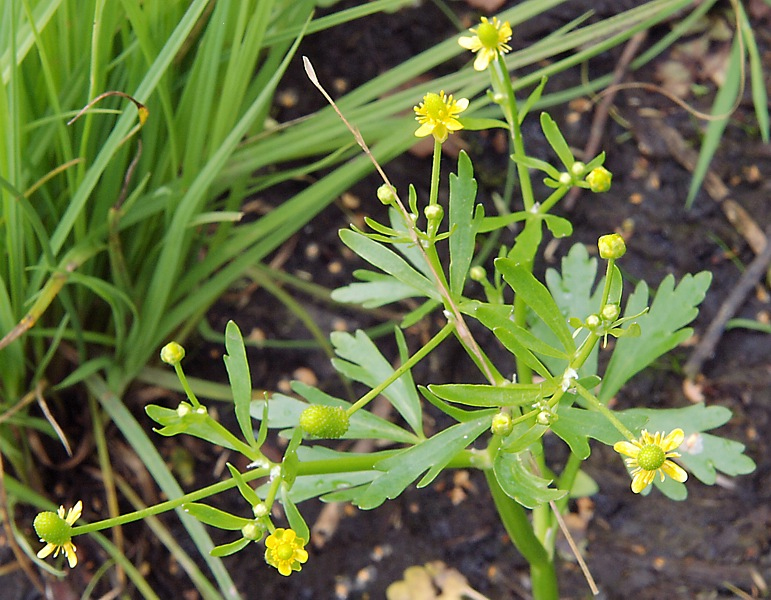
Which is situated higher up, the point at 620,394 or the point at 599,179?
the point at 599,179

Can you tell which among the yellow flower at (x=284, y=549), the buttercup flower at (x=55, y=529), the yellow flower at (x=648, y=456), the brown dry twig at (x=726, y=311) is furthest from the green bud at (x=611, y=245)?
the brown dry twig at (x=726, y=311)

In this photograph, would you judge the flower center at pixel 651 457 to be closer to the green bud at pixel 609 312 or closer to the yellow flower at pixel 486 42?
the green bud at pixel 609 312

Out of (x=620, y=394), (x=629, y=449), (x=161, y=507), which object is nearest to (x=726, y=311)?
(x=620, y=394)

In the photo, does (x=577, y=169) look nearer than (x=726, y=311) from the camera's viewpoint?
Yes

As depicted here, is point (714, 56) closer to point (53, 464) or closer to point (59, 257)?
point (59, 257)

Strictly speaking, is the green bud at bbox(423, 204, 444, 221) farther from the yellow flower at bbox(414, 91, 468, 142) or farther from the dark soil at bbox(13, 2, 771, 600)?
the dark soil at bbox(13, 2, 771, 600)

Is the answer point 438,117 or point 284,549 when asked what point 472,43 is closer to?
point 438,117

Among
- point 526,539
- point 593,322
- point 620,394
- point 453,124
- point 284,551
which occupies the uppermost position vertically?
point 453,124
